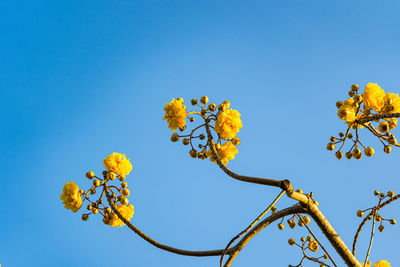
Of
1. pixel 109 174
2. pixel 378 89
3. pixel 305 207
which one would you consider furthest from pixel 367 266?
pixel 109 174

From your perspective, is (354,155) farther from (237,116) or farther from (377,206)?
(237,116)

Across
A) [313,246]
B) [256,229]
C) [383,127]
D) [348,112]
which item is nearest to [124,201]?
[256,229]

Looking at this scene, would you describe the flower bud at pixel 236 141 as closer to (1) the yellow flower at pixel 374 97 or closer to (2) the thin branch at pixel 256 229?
(2) the thin branch at pixel 256 229

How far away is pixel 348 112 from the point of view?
281cm

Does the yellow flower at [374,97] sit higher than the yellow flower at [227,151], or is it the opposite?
the yellow flower at [374,97]

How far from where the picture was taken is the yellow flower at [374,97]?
9.44 ft

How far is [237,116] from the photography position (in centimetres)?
292

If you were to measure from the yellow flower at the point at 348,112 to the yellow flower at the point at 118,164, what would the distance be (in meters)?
1.85

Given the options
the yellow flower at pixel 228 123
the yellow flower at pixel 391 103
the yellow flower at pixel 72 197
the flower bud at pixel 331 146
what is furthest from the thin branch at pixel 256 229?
the yellow flower at pixel 72 197

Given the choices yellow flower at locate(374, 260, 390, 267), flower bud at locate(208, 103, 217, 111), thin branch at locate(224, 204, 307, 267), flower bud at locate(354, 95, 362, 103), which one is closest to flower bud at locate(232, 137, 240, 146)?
flower bud at locate(208, 103, 217, 111)

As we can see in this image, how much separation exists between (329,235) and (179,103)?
159 centimetres

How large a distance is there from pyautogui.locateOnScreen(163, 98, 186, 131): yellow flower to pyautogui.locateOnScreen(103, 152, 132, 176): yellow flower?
0.50 m

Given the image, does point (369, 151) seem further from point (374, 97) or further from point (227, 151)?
point (227, 151)

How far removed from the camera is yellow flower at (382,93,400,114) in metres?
2.82
